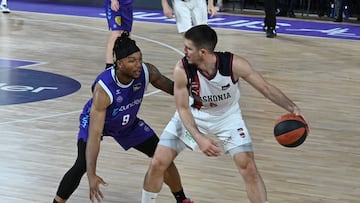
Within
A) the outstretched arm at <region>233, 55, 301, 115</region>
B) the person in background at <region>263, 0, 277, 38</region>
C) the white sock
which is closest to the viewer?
the outstretched arm at <region>233, 55, 301, 115</region>

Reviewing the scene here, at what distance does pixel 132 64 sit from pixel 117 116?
15.3 inches

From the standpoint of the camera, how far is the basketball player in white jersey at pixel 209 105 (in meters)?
4.32

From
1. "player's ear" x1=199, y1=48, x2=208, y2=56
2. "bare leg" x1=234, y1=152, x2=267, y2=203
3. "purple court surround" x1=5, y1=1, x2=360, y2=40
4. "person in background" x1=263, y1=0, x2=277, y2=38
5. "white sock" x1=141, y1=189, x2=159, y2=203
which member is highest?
"player's ear" x1=199, y1=48, x2=208, y2=56

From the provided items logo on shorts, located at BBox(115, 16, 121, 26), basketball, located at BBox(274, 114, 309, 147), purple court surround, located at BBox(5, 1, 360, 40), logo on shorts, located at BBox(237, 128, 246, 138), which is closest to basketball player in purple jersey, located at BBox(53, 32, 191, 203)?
→ logo on shorts, located at BBox(237, 128, 246, 138)

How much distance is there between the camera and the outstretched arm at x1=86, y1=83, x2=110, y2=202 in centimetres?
418

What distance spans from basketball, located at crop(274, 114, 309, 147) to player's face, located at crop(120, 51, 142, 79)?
90 centimetres

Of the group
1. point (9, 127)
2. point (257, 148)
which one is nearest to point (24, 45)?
point (9, 127)

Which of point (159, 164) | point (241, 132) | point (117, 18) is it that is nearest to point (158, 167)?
point (159, 164)

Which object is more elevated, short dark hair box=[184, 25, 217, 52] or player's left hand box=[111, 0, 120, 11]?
short dark hair box=[184, 25, 217, 52]

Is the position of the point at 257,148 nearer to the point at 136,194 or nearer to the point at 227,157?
the point at 227,157

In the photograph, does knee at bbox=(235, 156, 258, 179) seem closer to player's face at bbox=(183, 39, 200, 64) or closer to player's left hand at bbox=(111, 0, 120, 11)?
player's face at bbox=(183, 39, 200, 64)

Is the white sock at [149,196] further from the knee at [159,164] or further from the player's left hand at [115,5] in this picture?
the player's left hand at [115,5]

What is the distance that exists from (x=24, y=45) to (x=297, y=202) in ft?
25.5

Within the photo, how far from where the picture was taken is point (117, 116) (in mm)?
4594
